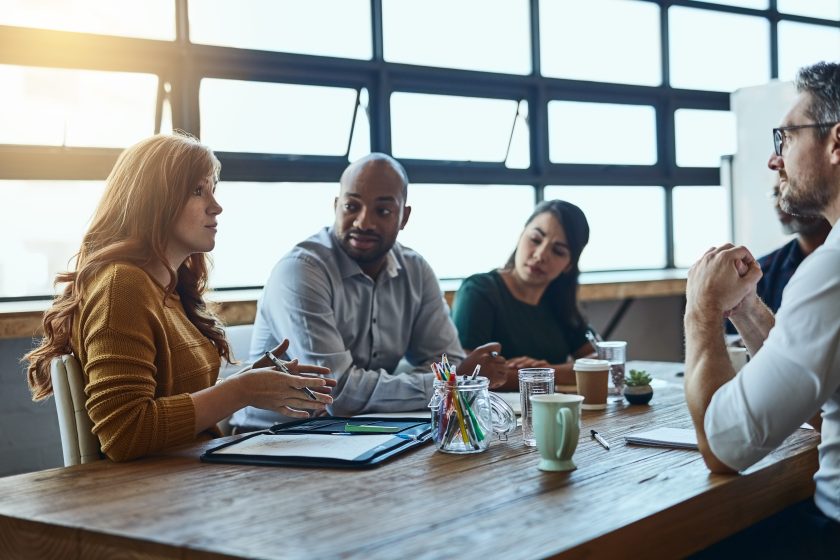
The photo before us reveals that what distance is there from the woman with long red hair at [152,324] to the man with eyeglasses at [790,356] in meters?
0.74

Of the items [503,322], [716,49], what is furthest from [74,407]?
[716,49]

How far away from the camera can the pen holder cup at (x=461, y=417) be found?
1.68 meters

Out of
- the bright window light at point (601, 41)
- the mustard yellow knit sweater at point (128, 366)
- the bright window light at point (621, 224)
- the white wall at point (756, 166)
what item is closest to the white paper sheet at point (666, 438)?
the mustard yellow knit sweater at point (128, 366)

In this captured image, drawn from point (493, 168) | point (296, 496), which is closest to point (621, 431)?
point (296, 496)

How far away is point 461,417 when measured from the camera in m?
1.68

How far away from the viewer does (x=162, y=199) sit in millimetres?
2035

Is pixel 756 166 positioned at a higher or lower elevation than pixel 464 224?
higher

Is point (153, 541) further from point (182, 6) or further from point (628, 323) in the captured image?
point (628, 323)

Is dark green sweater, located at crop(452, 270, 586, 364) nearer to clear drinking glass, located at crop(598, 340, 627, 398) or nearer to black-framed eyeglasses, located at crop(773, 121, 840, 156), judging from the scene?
clear drinking glass, located at crop(598, 340, 627, 398)

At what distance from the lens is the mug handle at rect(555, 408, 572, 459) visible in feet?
4.94

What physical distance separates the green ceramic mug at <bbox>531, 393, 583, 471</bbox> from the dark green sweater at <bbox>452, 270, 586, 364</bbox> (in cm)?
161

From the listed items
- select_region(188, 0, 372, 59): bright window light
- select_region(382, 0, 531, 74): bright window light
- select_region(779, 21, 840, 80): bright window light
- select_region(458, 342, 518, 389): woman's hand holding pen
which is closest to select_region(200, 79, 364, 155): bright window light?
select_region(188, 0, 372, 59): bright window light

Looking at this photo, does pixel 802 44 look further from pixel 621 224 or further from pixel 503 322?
pixel 503 322

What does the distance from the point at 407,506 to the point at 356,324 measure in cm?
143
